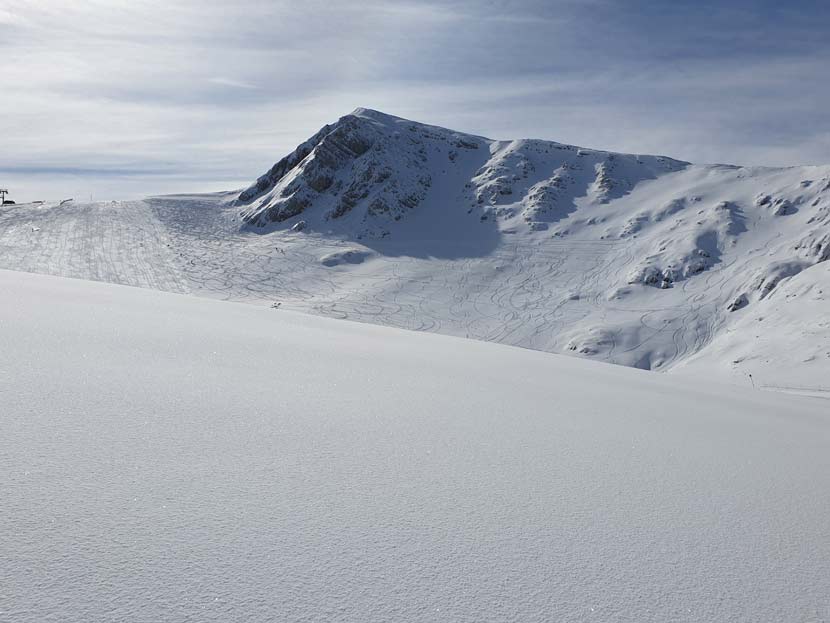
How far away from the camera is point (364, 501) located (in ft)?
7.91

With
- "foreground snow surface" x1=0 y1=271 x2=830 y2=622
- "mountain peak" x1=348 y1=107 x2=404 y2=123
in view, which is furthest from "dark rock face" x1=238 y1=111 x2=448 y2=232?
"foreground snow surface" x1=0 y1=271 x2=830 y2=622

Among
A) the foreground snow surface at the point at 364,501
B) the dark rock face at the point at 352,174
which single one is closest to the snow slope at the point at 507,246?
the dark rock face at the point at 352,174

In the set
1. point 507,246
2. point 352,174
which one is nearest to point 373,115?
point 352,174

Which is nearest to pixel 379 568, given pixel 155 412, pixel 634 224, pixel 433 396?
pixel 155 412

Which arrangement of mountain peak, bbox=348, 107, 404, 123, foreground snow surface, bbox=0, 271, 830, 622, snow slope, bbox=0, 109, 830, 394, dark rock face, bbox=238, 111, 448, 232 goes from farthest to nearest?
mountain peak, bbox=348, 107, 404, 123
dark rock face, bbox=238, 111, 448, 232
snow slope, bbox=0, 109, 830, 394
foreground snow surface, bbox=0, 271, 830, 622

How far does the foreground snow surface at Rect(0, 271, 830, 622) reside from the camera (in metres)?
1.75

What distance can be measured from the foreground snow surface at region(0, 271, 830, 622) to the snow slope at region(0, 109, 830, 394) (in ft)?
63.3

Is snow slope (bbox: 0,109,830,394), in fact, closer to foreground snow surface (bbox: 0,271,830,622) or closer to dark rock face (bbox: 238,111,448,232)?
dark rock face (bbox: 238,111,448,232)

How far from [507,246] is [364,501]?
44415mm

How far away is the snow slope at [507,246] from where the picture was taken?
28.9 metres

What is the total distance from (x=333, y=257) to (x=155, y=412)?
41882mm

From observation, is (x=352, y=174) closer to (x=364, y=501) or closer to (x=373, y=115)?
(x=373, y=115)

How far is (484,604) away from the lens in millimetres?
1813

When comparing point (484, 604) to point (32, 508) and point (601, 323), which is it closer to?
point (32, 508)
